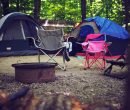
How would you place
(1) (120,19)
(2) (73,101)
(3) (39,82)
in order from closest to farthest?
(2) (73,101)
(3) (39,82)
(1) (120,19)

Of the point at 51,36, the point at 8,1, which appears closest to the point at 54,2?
the point at 8,1

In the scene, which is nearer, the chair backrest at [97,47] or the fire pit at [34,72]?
the fire pit at [34,72]

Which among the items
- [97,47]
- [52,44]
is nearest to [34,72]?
[52,44]

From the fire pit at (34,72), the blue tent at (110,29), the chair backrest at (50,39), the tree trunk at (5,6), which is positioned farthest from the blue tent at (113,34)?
the tree trunk at (5,6)

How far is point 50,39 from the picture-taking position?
29.3 ft

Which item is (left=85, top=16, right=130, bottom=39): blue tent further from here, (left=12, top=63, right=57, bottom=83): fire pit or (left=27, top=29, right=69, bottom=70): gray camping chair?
(left=12, top=63, right=57, bottom=83): fire pit

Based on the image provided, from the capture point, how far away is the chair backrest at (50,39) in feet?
28.8

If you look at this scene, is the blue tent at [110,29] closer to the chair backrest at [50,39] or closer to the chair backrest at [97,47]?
the chair backrest at [97,47]

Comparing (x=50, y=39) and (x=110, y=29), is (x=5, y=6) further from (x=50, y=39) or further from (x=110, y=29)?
(x=50, y=39)

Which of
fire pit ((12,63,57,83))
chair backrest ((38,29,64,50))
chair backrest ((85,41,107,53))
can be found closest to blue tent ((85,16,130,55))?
chair backrest ((85,41,107,53))

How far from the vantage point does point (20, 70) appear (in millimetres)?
6242

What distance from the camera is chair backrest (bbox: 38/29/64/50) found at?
28.8ft

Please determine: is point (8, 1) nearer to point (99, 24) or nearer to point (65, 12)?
point (65, 12)

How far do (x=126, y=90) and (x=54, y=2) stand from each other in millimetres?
24027
